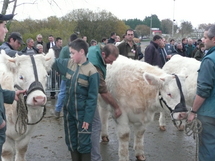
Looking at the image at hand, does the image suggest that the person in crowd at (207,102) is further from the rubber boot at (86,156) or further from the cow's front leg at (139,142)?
the cow's front leg at (139,142)

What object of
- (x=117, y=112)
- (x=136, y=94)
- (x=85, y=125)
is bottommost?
(x=117, y=112)

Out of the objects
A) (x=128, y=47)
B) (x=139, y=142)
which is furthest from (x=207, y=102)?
(x=128, y=47)

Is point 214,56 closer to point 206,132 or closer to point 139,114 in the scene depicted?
point 206,132

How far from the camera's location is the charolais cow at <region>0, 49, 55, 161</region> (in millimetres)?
3422

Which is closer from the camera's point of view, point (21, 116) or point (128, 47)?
point (21, 116)

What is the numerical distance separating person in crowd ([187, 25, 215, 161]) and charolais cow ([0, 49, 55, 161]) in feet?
6.23

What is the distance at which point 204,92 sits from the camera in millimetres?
3266

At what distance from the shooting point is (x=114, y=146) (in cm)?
587

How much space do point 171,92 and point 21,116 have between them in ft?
7.65

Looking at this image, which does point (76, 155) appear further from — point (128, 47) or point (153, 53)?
point (153, 53)

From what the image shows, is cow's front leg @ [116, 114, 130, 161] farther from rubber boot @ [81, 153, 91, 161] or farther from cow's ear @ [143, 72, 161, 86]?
rubber boot @ [81, 153, 91, 161]

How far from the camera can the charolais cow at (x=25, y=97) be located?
342 centimetres

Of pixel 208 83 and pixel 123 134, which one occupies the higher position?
pixel 208 83

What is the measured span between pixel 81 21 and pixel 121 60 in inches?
1343
